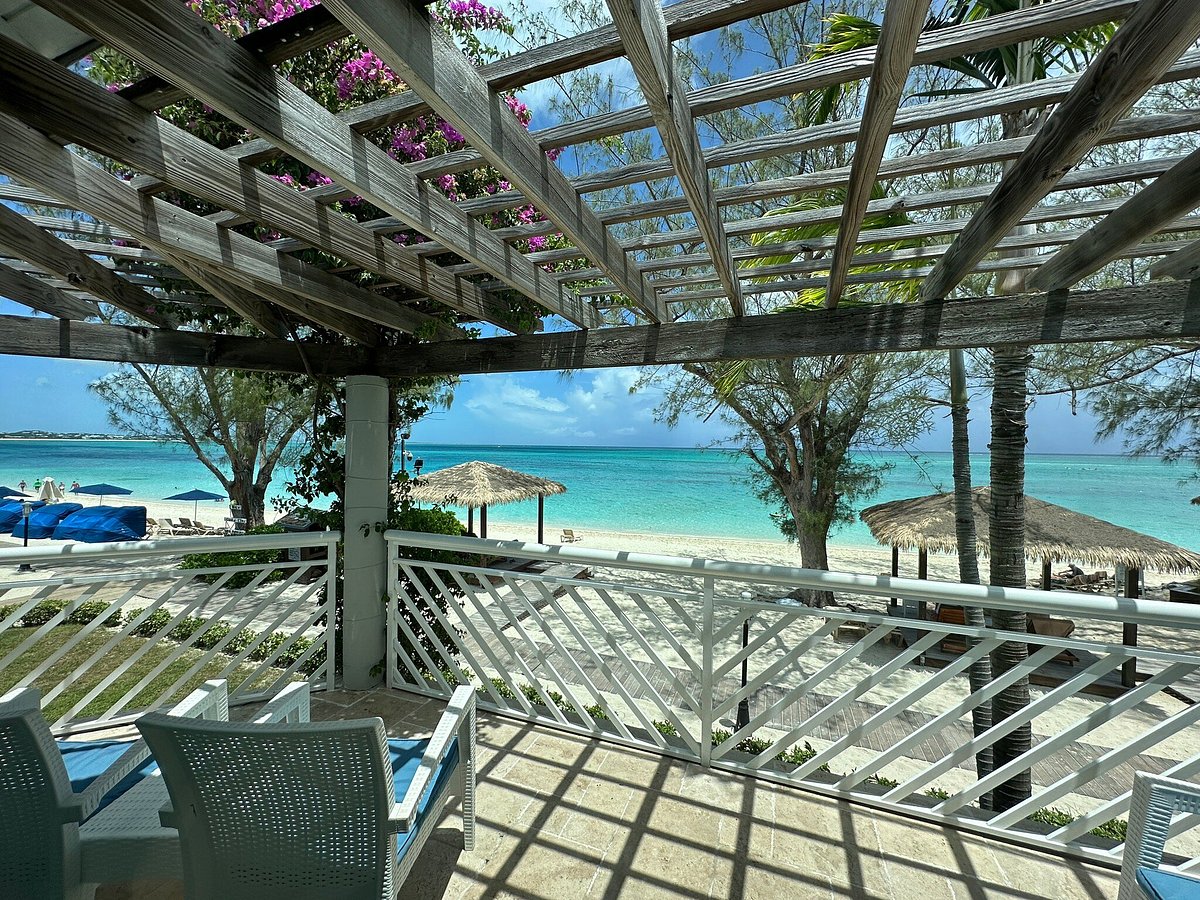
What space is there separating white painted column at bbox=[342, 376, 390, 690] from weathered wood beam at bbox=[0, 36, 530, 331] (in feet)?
4.08

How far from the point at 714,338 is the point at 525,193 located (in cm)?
128

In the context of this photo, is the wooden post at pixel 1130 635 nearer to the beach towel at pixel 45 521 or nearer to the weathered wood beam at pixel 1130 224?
the weathered wood beam at pixel 1130 224

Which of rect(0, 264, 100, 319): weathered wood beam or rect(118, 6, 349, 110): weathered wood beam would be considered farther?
rect(0, 264, 100, 319): weathered wood beam

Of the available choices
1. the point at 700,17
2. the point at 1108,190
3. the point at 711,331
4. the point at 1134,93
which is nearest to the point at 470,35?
the point at 711,331

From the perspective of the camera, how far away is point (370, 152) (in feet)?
4.48

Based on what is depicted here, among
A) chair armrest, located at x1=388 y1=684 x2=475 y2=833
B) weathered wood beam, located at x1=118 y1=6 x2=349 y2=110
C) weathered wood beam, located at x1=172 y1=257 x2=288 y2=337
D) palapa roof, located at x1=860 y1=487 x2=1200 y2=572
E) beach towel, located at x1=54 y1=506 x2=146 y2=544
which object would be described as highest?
weathered wood beam, located at x1=118 y1=6 x2=349 y2=110

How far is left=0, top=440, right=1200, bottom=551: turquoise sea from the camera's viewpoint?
2286 centimetres

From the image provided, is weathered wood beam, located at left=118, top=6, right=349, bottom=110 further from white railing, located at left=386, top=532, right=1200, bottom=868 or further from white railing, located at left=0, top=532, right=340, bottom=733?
white railing, located at left=0, top=532, right=340, bottom=733

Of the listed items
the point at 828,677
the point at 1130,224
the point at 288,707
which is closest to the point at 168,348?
the point at 288,707

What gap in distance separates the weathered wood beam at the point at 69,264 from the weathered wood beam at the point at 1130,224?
337cm

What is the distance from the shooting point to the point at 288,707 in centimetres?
178

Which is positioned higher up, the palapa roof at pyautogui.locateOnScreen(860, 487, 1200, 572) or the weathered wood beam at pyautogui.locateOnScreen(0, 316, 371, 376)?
the weathered wood beam at pyautogui.locateOnScreen(0, 316, 371, 376)

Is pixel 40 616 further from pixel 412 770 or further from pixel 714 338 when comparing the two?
pixel 714 338

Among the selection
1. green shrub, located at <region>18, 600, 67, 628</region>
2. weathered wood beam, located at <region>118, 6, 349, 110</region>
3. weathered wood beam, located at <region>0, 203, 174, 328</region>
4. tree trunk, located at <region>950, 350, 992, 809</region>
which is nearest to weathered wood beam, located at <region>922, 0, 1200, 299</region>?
weathered wood beam, located at <region>118, 6, 349, 110</region>
